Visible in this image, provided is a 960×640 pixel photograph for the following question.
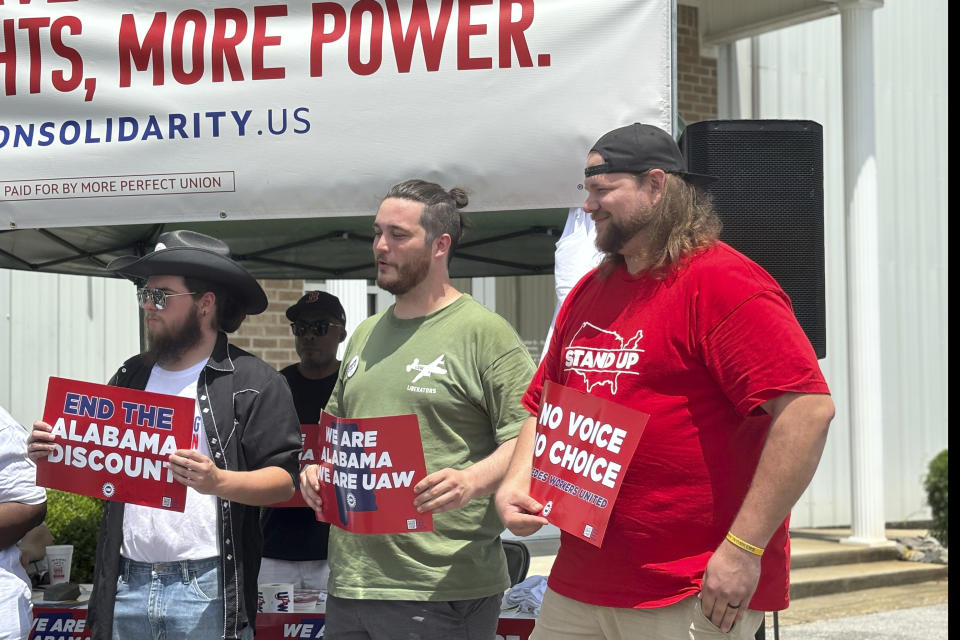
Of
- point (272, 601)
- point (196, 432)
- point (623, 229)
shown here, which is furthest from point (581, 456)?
point (272, 601)

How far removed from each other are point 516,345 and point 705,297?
100 centimetres

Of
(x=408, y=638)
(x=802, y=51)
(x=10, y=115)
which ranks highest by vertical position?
(x=802, y=51)

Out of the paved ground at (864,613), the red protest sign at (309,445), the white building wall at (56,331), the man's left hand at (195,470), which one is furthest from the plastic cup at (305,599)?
the white building wall at (56,331)

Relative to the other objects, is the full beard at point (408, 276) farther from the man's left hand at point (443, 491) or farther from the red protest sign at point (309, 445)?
the red protest sign at point (309, 445)

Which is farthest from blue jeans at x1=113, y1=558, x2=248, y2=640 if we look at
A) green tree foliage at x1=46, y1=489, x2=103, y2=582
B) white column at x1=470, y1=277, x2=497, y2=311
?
white column at x1=470, y1=277, x2=497, y2=311

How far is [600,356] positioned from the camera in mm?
2980

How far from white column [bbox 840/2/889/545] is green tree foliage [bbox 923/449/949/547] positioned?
45.3 inches

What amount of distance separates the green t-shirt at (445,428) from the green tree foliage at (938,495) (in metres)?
9.79

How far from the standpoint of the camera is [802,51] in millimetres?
13414

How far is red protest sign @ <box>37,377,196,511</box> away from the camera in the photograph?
138 inches

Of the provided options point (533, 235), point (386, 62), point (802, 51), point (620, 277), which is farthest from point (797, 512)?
point (620, 277)

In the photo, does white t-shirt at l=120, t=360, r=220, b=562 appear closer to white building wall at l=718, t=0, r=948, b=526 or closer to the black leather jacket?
the black leather jacket

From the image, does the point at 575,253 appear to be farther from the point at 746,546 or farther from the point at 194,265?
the point at 746,546

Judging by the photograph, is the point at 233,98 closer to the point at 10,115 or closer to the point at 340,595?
the point at 10,115
